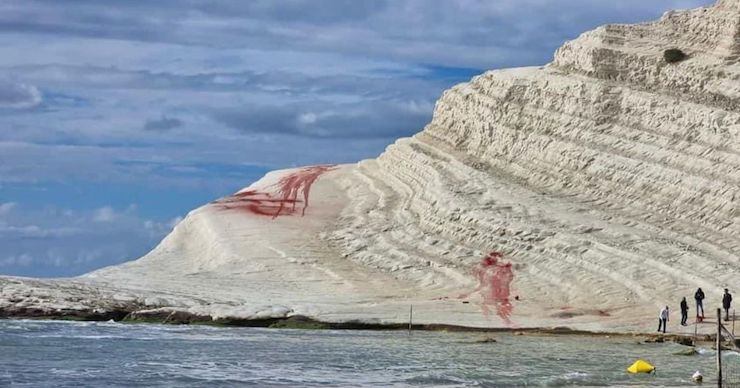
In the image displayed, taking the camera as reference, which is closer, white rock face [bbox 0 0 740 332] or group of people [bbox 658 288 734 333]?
group of people [bbox 658 288 734 333]

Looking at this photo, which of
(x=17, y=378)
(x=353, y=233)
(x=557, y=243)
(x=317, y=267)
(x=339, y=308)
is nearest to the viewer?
(x=17, y=378)

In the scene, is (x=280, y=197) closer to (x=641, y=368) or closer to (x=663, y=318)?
(x=663, y=318)

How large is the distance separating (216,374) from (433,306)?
18.6 m

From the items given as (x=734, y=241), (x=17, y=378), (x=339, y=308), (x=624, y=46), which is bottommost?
(x=17, y=378)

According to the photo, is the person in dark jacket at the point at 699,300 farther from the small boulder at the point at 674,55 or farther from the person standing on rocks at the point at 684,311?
the small boulder at the point at 674,55

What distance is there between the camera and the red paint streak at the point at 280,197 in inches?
3263

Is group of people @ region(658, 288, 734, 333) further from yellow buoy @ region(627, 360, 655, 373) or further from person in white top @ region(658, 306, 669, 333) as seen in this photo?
yellow buoy @ region(627, 360, 655, 373)

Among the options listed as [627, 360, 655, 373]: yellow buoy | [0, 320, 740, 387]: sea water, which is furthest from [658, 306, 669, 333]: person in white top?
[627, 360, 655, 373]: yellow buoy

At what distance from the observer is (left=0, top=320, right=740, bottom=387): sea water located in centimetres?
3975

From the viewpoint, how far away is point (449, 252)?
66062 millimetres

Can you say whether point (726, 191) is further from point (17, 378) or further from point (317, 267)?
point (17, 378)

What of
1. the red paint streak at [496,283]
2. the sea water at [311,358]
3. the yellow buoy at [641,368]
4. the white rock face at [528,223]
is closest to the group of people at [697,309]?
the sea water at [311,358]

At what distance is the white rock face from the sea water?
10.3 ft

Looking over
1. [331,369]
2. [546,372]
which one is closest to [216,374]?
[331,369]
